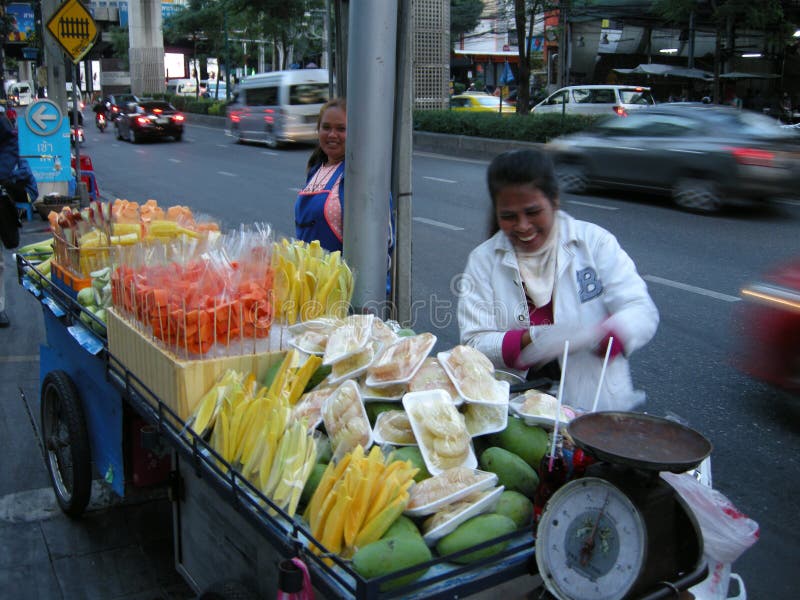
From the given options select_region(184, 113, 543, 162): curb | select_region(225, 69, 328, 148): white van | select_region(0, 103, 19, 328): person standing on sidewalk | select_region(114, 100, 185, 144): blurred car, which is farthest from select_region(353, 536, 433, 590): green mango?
select_region(114, 100, 185, 144): blurred car

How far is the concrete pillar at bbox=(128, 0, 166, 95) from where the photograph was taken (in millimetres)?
44856

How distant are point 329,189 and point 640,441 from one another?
103 inches

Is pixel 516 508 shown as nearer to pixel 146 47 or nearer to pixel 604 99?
pixel 604 99

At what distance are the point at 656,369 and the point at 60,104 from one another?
11.9 metres

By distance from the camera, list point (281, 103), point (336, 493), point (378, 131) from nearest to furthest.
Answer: point (336, 493) < point (378, 131) < point (281, 103)

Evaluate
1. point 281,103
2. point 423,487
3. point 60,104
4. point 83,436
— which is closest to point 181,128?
point 281,103

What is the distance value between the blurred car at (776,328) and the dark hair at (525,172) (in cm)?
296

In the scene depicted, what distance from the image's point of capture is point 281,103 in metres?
23.2

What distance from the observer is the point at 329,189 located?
13.4ft

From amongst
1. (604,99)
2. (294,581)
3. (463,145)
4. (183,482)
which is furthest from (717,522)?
(604,99)

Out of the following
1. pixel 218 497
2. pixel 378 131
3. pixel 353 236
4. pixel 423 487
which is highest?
pixel 378 131

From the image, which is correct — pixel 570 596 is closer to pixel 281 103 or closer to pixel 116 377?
pixel 116 377

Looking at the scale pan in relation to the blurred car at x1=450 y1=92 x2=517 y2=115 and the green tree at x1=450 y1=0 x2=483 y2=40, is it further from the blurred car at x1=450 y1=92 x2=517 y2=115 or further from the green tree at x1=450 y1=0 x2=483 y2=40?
the green tree at x1=450 y1=0 x2=483 y2=40

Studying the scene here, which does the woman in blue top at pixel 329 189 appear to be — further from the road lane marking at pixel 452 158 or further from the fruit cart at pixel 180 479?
the road lane marking at pixel 452 158
